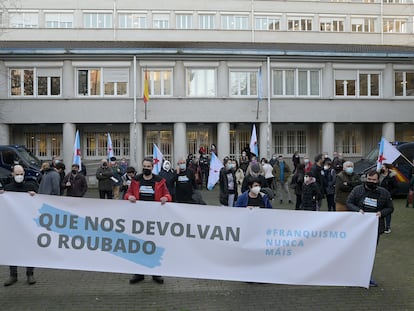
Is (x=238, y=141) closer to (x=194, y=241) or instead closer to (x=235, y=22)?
(x=235, y=22)

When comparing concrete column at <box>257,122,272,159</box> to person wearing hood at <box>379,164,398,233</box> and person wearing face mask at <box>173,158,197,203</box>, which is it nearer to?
person wearing hood at <box>379,164,398,233</box>

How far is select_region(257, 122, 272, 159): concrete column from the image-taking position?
2658 cm

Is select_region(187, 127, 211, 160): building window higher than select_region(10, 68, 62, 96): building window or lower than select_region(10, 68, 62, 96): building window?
lower

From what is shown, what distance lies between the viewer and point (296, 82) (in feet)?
90.2

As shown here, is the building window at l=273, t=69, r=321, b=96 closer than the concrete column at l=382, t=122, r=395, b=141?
Yes

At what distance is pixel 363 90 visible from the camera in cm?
2817

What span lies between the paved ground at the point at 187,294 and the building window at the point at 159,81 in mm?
20004

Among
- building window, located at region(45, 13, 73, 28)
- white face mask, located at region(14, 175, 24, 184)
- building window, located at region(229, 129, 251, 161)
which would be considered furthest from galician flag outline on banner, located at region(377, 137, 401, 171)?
building window, located at region(45, 13, 73, 28)

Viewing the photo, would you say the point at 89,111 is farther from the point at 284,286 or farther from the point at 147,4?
the point at 284,286

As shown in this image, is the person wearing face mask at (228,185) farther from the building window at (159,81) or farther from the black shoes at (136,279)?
Answer: the building window at (159,81)

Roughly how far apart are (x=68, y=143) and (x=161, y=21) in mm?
19592

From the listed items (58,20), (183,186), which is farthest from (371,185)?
(58,20)

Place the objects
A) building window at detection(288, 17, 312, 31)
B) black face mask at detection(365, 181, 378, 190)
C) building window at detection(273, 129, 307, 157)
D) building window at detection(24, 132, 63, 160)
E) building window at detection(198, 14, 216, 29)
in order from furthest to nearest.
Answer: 1. building window at detection(288, 17, 312, 31)
2. building window at detection(198, 14, 216, 29)
3. building window at detection(273, 129, 307, 157)
4. building window at detection(24, 132, 63, 160)
5. black face mask at detection(365, 181, 378, 190)

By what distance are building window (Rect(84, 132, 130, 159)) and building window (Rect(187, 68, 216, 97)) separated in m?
5.41
